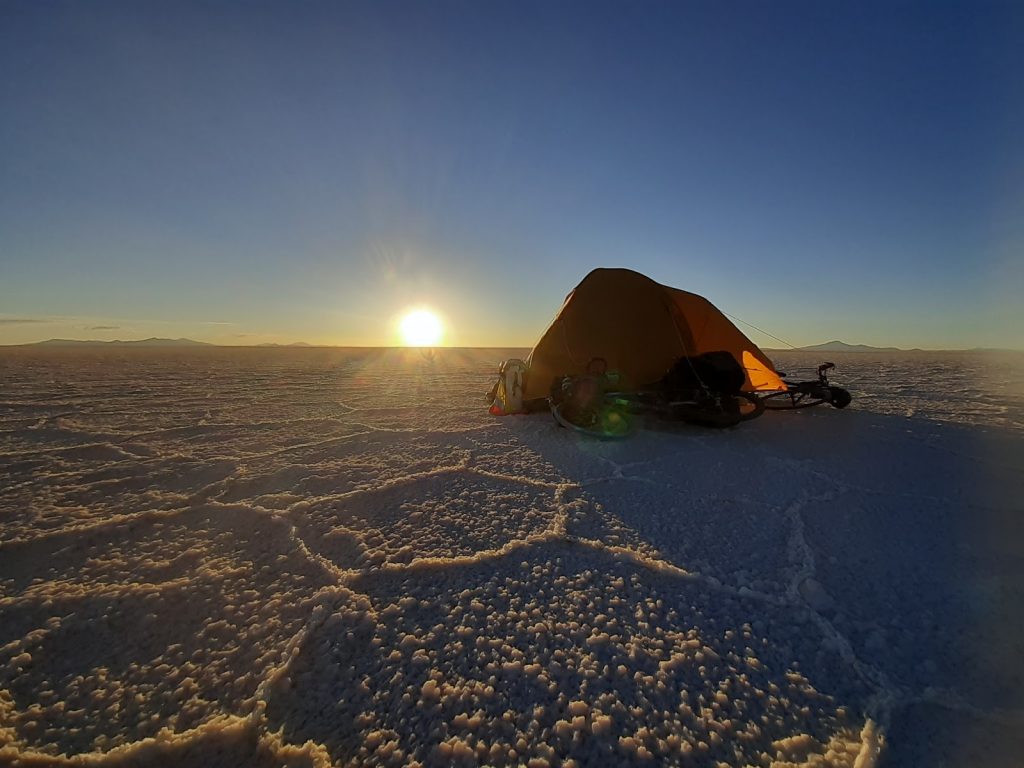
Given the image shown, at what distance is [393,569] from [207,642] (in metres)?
0.62

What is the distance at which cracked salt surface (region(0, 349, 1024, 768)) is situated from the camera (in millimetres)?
996

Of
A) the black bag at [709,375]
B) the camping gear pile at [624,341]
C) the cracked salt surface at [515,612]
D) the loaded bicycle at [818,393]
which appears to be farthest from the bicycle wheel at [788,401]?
the cracked salt surface at [515,612]

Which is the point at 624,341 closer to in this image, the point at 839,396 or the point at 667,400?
the point at 667,400

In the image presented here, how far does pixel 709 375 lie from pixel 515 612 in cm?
315

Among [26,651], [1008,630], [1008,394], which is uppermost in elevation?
[1008,394]

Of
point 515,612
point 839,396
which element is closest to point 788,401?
point 839,396

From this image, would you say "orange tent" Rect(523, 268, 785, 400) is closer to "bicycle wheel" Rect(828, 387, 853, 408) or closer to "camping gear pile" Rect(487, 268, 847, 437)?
"camping gear pile" Rect(487, 268, 847, 437)

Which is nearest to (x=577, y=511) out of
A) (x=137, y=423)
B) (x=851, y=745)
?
(x=851, y=745)

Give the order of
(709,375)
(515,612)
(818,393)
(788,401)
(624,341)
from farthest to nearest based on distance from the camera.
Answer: (788,401) < (624,341) < (818,393) < (709,375) < (515,612)

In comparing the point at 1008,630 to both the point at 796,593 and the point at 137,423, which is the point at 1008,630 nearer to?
the point at 796,593

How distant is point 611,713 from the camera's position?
103cm

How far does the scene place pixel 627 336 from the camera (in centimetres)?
477

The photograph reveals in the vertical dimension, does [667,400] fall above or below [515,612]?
above

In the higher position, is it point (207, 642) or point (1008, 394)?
point (1008, 394)
